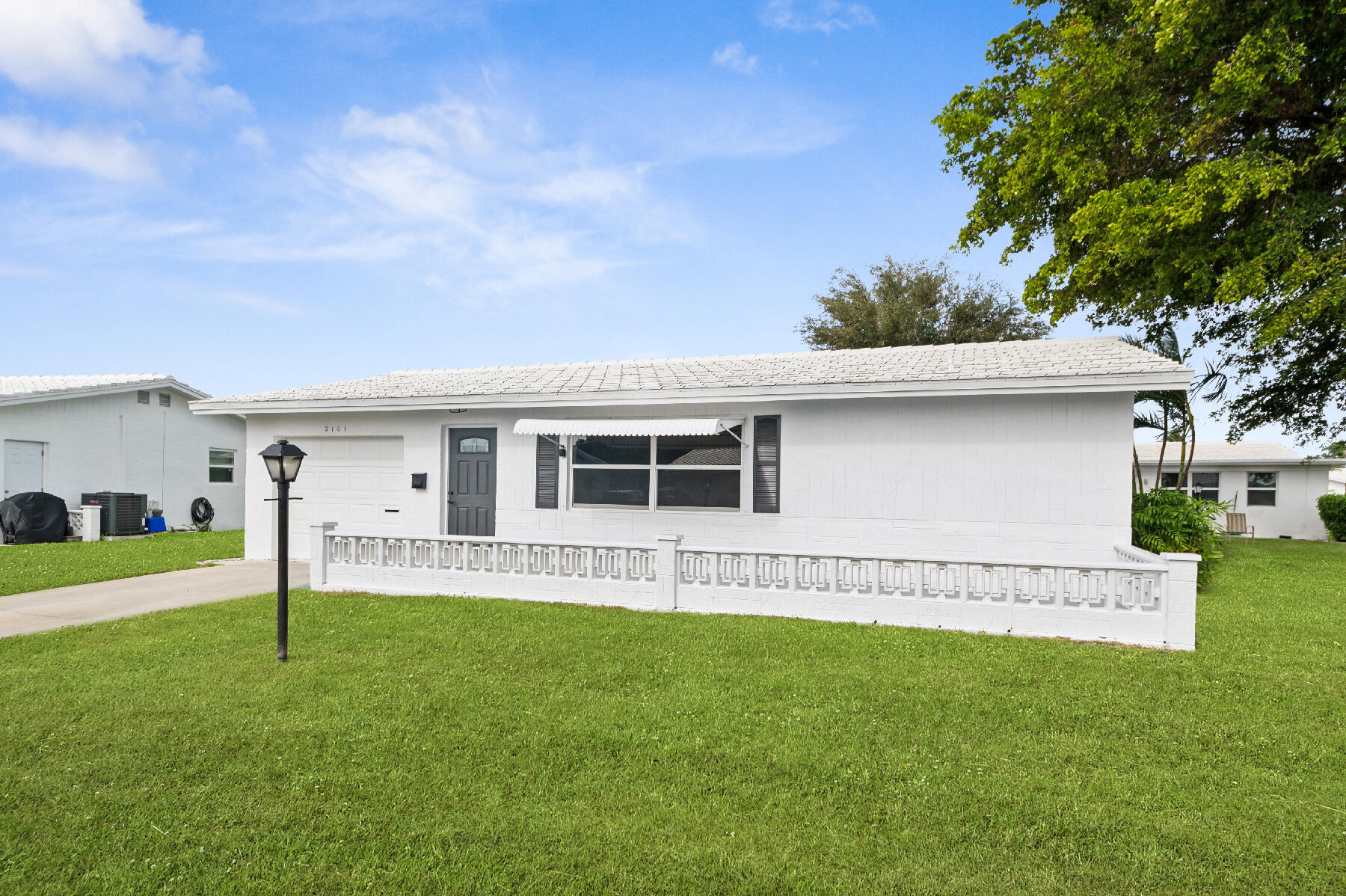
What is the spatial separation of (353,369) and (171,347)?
12.5 metres

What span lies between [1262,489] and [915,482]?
66.7 feet

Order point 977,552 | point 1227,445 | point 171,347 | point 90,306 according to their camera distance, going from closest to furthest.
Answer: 1. point 977,552
2. point 90,306
3. point 171,347
4. point 1227,445

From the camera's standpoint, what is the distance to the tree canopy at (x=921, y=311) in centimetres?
2769

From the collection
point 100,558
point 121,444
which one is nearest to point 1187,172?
point 100,558

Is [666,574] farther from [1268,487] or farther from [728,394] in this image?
[1268,487]

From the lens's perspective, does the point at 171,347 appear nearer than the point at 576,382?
No

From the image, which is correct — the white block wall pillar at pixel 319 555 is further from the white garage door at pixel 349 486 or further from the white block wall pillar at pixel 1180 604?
the white block wall pillar at pixel 1180 604

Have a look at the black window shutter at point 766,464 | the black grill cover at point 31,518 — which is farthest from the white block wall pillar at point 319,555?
the black grill cover at point 31,518

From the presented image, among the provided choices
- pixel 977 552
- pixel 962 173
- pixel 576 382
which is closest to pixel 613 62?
pixel 576 382

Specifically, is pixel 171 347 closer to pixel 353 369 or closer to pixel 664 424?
pixel 353 369

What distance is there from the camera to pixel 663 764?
394 centimetres

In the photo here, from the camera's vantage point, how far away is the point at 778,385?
29.5 feet

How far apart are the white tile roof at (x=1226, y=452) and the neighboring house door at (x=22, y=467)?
1234 inches

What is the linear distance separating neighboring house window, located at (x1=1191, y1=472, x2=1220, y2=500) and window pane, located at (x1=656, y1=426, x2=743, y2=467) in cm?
2012
